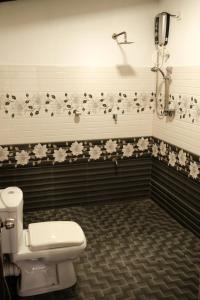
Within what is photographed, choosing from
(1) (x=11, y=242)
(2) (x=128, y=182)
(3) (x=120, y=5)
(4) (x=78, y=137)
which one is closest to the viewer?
(1) (x=11, y=242)

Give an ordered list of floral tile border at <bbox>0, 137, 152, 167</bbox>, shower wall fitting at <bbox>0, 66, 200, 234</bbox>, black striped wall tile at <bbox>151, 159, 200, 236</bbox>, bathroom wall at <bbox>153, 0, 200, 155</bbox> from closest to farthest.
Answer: bathroom wall at <bbox>153, 0, 200, 155</bbox>
black striped wall tile at <bbox>151, 159, 200, 236</bbox>
shower wall fitting at <bbox>0, 66, 200, 234</bbox>
floral tile border at <bbox>0, 137, 152, 167</bbox>

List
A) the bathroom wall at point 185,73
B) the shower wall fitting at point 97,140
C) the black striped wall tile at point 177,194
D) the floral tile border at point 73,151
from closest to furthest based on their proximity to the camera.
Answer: the bathroom wall at point 185,73
the black striped wall tile at point 177,194
the shower wall fitting at point 97,140
the floral tile border at point 73,151

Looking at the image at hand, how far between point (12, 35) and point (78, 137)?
1.13 m

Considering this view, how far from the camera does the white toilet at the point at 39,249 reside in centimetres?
195

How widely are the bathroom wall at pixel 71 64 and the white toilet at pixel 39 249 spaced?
1.08m

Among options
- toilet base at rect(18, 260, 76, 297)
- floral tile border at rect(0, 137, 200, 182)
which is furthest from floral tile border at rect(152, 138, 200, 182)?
toilet base at rect(18, 260, 76, 297)

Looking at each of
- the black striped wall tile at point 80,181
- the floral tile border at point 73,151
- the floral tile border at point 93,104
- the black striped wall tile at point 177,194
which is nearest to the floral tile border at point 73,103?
the floral tile border at point 93,104

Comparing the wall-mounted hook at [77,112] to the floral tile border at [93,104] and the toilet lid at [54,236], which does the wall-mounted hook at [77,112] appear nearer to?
the floral tile border at [93,104]

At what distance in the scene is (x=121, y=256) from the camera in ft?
8.05

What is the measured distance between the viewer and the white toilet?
195cm

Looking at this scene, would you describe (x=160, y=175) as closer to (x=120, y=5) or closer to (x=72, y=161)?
(x=72, y=161)

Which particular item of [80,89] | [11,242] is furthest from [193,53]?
[11,242]

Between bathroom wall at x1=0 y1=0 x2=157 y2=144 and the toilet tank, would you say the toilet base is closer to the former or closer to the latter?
the toilet tank

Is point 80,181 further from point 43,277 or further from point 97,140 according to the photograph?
point 43,277
